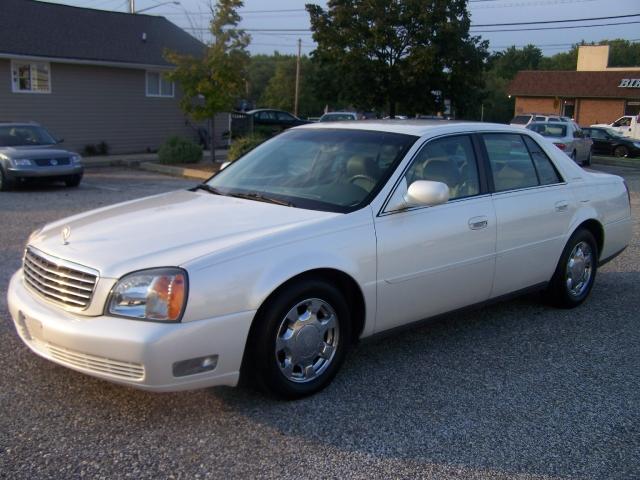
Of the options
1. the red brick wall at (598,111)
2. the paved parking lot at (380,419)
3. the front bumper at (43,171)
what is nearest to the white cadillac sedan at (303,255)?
the paved parking lot at (380,419)

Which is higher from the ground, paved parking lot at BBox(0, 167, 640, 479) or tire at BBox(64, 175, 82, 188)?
paved parking lot at BBox(0, 167, 640, 479)

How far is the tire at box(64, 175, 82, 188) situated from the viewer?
1443 cm

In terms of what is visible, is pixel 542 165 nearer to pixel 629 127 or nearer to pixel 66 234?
pixel 66 234

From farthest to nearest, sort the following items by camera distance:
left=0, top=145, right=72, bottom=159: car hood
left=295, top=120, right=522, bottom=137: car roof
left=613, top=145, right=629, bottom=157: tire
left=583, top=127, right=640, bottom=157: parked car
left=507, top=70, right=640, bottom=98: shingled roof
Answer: left=507, top=70, right=640, bottom=98: shingled roof, left=613, top=145, right=629, bottom=157: tire, left=583, top=127, right=640, bottom=157: parked car, left=0, top=145, right=72, bottom=159: car hood, left=295, top=120, right=522, bottom=137: car roof

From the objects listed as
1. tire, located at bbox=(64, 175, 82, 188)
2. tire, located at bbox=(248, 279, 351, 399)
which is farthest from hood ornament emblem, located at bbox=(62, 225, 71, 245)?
tire, located at bbox=(64, 175, 82, 188)

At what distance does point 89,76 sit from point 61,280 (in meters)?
20.4

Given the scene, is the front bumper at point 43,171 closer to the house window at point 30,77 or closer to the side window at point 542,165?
the house window at point 30,77

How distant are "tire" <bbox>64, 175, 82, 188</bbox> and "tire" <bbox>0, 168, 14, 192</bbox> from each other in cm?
106

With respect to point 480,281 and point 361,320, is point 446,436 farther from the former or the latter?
point 480,281

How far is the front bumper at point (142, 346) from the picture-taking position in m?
3.56

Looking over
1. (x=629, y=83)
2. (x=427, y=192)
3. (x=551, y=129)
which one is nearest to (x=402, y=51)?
(x=551, y=129)

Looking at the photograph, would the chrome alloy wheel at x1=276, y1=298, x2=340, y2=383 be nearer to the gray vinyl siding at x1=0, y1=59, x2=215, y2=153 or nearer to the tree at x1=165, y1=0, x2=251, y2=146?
the tree at x1=165, y1=0, x2=251, y2=146

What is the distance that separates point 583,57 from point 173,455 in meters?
60.7

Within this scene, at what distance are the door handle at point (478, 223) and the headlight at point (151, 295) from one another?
2.24 metres
